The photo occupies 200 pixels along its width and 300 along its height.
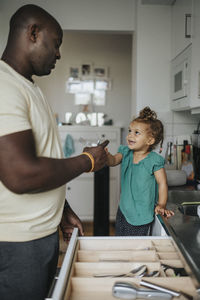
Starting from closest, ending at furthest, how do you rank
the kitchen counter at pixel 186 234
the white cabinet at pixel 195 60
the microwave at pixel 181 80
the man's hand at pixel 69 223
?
the kitchen counter at pixel 186 234 → the man's hand at pixel 69 223 → the white cabinet at pixel 195 60 → the microwave at pixel 181 80

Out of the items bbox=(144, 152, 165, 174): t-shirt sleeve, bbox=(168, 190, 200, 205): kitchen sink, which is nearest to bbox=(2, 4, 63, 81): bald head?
bbox=(144, 152, 165, 174): t-shirt sleeve

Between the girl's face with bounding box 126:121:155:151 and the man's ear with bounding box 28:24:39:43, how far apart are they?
2.84 feet

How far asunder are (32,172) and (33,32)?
0.44 meters

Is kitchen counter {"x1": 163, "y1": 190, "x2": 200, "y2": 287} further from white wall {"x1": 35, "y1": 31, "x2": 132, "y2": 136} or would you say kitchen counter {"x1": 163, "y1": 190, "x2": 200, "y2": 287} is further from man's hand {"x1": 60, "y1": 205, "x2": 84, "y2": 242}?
white wall {"x1": 35, "y1": 31, "x2": 132, "y2": 136}

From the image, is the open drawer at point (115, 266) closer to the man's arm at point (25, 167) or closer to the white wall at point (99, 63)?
the man's arm at point (25, 167)

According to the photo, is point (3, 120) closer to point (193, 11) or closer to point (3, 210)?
point (3, 210)

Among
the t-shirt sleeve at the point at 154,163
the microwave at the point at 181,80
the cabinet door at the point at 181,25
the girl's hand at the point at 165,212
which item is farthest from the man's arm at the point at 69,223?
the cabinet door at the point at 181,25

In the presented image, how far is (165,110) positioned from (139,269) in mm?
1927

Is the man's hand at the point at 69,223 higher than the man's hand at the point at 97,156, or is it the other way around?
the man's hand at the point at 97,156

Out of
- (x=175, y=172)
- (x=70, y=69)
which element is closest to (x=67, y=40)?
(x=70, y=69)

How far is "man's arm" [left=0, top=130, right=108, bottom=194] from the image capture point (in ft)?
2.36

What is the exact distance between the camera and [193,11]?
185 cm

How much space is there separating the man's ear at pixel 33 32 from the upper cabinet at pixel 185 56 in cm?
121

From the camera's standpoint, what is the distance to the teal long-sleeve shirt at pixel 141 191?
4.99ft
